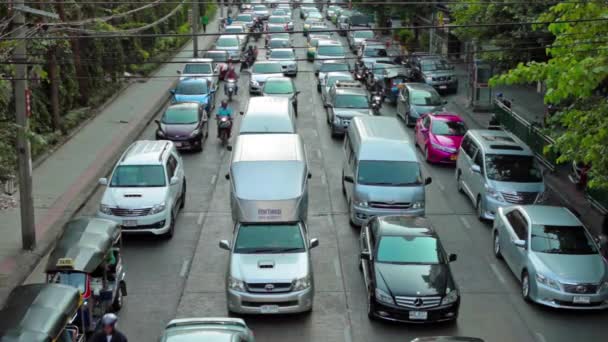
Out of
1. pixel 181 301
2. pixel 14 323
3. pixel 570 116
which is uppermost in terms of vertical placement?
pixel 570 116

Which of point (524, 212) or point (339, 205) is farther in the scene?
point (339, 205)

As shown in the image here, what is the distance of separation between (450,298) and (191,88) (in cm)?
2331

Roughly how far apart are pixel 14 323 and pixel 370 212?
11.1 meters

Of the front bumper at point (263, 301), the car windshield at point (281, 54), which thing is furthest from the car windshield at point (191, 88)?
the front bumper at point (263, 301)

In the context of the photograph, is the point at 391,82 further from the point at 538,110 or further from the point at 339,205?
the point at 339,205

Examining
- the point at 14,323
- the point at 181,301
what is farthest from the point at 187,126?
the point at 14,323

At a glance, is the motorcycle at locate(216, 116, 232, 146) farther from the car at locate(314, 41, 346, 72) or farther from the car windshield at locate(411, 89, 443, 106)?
the car at locate(314, 41, 346, 72)

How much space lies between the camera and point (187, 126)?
102 feet

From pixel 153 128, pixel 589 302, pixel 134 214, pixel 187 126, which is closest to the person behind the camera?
pixel 589 302

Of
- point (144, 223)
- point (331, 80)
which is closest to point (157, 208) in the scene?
point (144, 223)

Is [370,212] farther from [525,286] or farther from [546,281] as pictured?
[546,281]

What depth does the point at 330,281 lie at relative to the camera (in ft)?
63.1

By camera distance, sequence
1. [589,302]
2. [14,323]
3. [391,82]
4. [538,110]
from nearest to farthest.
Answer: [14,323]
[589,302]
[538,110]
[391,82]

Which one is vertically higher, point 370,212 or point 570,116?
point 570,116
